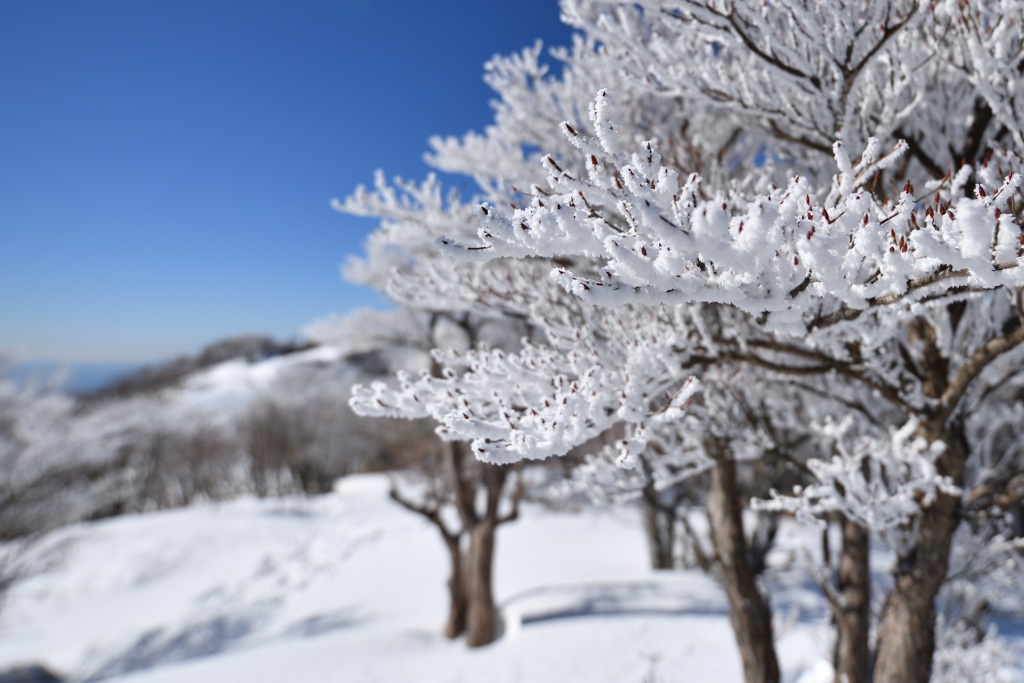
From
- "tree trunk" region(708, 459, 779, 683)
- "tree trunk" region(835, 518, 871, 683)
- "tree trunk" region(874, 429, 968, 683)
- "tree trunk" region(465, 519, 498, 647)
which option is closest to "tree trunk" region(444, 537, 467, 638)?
"tree trunk" region(465, 519, 498, 647)

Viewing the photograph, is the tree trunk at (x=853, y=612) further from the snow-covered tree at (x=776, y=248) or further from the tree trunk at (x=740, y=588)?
the tree trunk at (x=740, y=588)

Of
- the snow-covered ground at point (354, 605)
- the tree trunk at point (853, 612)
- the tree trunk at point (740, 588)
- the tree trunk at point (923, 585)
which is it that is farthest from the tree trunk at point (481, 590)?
the tree trunk at point (923, 585)

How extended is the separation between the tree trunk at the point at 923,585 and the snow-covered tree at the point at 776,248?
0.01 meters

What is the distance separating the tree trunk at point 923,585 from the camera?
3059 millimetres

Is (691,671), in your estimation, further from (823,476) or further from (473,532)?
(823,476)

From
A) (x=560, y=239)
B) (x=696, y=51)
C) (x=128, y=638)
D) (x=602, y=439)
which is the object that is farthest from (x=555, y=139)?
(x=128, y=638)

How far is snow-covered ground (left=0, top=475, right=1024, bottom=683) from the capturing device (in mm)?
6758

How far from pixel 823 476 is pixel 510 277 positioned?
225 cm

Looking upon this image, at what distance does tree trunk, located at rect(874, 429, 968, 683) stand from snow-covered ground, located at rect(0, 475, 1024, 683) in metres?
2.18

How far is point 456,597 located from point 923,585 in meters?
6.90

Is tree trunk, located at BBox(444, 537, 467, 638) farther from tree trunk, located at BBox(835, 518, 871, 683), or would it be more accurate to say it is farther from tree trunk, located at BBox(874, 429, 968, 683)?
tree trunk, located at BBox(874, 429, 968, 683)

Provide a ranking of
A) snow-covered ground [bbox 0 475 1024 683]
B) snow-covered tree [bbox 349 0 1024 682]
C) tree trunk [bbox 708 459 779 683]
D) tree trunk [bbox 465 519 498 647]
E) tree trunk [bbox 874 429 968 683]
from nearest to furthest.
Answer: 1. snow-covered tree [bbox 349 0 1024 682]
2. tree trunk [bbox 874 429 968 683]
3. tree trunk [bbox 708 459 779 683]
4. snow-covered ground [bbox 0 475 1024 683]
5. tree trunk [bbox 465 519 498 647]

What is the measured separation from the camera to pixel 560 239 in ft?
4.58

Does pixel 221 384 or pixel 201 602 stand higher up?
pixel 221 384
